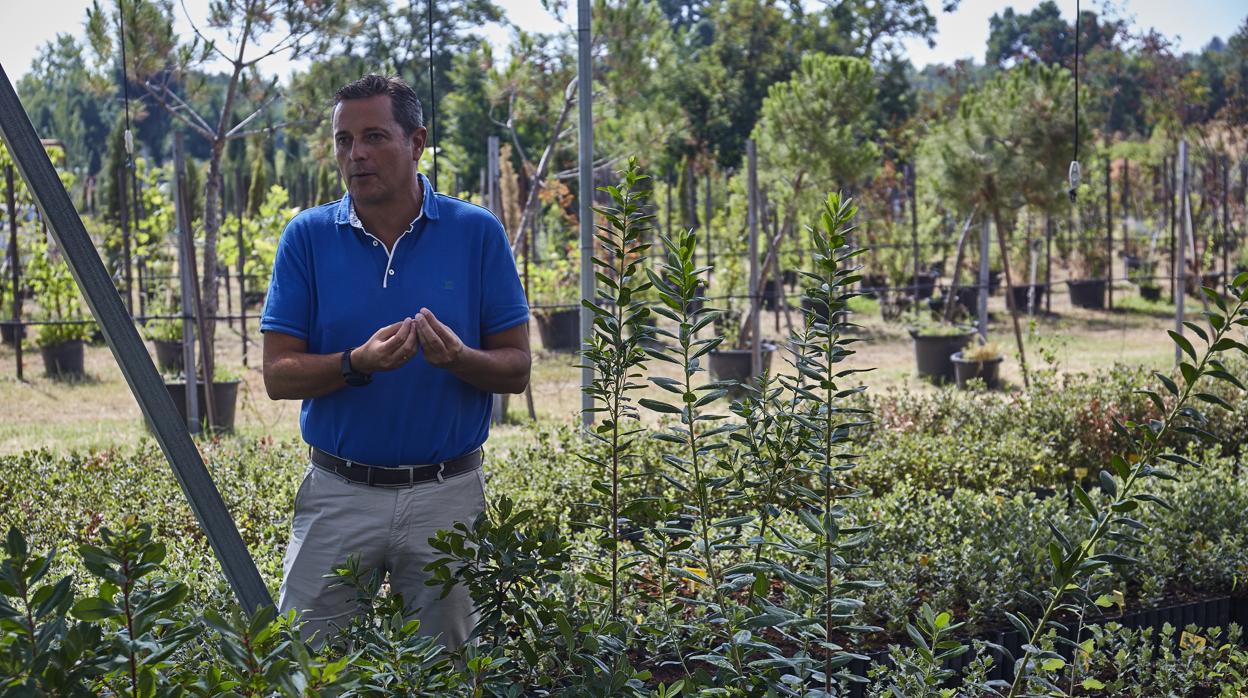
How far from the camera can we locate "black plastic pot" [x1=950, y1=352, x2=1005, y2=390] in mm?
9055

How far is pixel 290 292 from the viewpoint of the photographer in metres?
2.27

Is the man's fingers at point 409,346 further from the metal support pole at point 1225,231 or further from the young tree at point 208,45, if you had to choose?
the metal support pole at point 1225,231

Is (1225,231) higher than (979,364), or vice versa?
(1225,231)

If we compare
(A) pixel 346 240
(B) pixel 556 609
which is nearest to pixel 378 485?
(A) pixel 346 240

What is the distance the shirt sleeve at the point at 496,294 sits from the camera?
2340 millimetres

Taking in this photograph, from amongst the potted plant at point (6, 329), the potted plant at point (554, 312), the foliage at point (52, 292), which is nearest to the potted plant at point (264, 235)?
the foliage at point (52, 292)

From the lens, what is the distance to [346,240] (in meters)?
2.29

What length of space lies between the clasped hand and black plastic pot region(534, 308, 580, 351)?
8900 millimetres

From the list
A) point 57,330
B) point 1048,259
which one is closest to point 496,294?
point 57,330

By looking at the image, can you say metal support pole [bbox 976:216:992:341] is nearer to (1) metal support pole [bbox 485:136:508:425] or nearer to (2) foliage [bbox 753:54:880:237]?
(2) foliage [bbox 753:54:880:237]

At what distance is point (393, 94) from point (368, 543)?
2.83 feet

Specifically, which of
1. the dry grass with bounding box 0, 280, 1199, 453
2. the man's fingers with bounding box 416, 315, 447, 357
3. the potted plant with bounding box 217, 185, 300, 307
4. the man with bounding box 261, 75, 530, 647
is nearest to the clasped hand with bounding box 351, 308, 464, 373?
the man's fingers with bounding box 416, 315, 447, 357

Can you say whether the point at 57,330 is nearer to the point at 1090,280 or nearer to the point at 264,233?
the point at 264,233

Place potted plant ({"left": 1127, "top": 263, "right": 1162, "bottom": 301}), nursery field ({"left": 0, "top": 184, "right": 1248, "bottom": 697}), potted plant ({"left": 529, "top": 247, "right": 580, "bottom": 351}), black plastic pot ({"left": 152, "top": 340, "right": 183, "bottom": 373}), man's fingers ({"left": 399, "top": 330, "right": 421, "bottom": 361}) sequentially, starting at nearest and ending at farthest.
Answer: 1. nursery field ({"left": 0, "top": 184, "right": 1248, "bottom": 697})
2. man's fingers ({"left": 399, "top": 330, "right": 421, "bottom": 361})
3. black plastic pot ({"left": 152, "top": 340, "right": 183, "bottom": 373})
4. potted plant ({"left": 529, "top": 247, "right": 580, "bottom": 351})
5. potted plant ({"left": 1127, "top": 263, "right": 1162, "bottom": 301})
